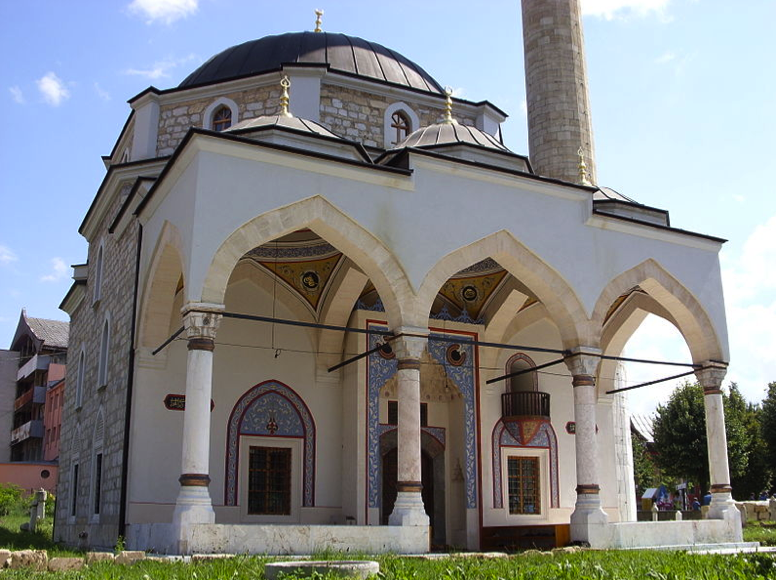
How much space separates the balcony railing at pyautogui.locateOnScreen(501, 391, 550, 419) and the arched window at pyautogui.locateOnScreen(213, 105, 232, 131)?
19.7 feet

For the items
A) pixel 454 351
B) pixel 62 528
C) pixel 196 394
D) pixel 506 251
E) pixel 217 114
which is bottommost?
pixel 62 528

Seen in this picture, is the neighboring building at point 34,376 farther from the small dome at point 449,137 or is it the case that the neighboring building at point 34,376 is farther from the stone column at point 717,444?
the stone column at point 717,444

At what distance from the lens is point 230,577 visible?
5.14 metres

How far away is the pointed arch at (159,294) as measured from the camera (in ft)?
31.6

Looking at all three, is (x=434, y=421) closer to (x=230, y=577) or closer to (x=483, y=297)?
(x=483, y=297)

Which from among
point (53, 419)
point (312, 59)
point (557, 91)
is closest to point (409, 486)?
point (312, 59)

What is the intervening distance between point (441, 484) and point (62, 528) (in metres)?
6.30

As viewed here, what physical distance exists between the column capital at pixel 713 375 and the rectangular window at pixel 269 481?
5.65 metres

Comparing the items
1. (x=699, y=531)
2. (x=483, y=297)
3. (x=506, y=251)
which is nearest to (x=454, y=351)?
(x=483, y=297)

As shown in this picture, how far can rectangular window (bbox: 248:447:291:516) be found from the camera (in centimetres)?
1106

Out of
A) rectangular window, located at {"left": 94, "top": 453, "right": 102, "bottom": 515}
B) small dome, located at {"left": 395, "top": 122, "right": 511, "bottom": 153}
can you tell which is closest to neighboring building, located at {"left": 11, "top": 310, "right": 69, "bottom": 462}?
rectangular window, located at {"left": 94, "top": 453, "right": 102, "bottom": 515}

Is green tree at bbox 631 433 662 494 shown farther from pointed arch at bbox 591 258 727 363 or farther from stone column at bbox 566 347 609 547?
stone column at bbox 566 347 609 547

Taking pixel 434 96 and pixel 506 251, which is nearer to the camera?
pixel 506 251

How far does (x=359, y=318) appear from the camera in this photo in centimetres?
1166
